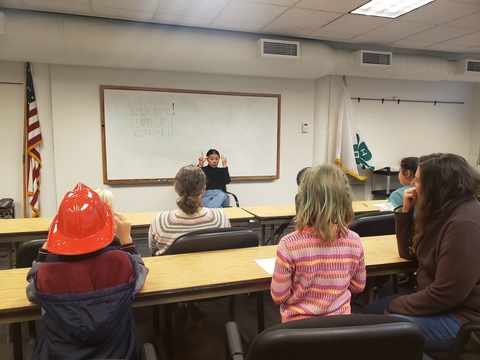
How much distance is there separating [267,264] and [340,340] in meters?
0.90

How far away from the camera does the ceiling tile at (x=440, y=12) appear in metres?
3.22

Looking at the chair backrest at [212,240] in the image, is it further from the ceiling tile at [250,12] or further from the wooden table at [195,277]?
the ceiling tile at [250,12]

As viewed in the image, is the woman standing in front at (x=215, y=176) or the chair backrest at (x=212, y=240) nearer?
the chair backrest at (x=212, y=240)

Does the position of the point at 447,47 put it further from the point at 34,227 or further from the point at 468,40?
the point at 34,227

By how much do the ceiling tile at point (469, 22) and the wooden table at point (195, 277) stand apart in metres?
2.98

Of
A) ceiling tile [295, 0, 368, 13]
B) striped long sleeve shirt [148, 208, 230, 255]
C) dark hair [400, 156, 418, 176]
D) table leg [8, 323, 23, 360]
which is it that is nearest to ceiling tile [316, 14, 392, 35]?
ceiling tile [295, 0, 368, 13]

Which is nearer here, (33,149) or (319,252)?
(319,252)

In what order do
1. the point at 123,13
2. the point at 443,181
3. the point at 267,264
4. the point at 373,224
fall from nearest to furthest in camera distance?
the point at 443,181, the point at 267,264, the point at 373,224, the point at 123,13

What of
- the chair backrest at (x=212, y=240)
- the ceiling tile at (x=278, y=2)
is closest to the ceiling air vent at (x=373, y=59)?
the ceiling tile at (x=278, y=2)

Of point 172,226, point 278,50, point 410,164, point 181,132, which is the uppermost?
point 278,50

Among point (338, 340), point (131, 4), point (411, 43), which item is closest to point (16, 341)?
point (338, 340)

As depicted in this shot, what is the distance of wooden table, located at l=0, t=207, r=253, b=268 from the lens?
7.63 feet

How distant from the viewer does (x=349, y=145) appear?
16.8ft

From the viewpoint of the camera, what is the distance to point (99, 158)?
13.9 feet
